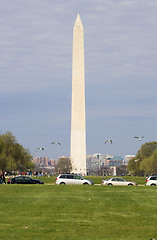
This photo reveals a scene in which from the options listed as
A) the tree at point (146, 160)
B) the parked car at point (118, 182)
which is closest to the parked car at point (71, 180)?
the parked car at point (118, 182)

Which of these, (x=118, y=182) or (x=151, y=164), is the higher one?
(x=151, y=164)

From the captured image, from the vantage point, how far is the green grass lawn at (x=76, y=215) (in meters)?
19.5

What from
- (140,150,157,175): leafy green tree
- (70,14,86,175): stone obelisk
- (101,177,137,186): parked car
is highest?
(70,14,86,175): stone obelisk

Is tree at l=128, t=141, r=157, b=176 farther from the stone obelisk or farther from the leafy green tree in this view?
the stone obelisk

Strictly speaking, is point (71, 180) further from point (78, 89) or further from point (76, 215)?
point (78, 89)

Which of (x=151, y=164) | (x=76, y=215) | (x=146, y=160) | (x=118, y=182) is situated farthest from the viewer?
(x=146, y=160)

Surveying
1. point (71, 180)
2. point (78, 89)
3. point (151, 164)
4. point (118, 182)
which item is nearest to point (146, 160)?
point (151, 164)

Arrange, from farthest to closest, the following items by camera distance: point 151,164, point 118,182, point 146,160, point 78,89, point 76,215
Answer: point 146,160 → point 151,164 → point 78,89 → point 118,182 → point 76,215

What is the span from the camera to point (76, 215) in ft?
81.1

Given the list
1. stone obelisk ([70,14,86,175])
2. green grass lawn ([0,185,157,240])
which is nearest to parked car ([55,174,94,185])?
Result: green grass lawn ([0,185,157,240])

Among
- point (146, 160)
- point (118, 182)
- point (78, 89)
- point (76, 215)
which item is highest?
point (78, 89)

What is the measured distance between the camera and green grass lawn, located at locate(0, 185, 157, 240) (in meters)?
19.5

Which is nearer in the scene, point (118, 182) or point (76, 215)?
point (76, 215)

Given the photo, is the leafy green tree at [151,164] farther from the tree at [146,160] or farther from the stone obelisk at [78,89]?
the stone obelisk at [78,89]
